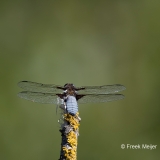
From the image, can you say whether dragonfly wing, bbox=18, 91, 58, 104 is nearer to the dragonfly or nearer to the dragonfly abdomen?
the dragonfly

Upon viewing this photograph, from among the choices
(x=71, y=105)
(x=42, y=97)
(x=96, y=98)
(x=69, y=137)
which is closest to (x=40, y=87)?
(x=42, y=97)

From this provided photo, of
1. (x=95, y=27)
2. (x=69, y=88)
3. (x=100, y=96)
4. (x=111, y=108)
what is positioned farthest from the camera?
(x=95, y=27)

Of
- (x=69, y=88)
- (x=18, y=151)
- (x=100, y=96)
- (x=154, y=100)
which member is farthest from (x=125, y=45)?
(x=69, y=88)

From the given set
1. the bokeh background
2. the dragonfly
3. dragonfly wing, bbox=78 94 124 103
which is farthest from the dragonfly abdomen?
the bokeh background

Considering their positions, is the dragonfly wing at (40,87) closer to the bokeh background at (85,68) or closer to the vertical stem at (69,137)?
the vertical stem at (69,137)

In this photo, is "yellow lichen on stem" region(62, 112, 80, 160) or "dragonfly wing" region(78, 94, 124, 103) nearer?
"yellow lichen on stem" region(62, 112, 80, 160)

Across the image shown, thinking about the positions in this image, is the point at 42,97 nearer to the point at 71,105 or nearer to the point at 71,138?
the point at 71,105

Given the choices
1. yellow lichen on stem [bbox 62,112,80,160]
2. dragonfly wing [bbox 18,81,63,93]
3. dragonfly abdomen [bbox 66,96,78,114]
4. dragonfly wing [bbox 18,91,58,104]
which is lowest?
yellow lichen on stem [bbox 62,112,80,160]

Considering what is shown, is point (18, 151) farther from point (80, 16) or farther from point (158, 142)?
point (80, 16)
